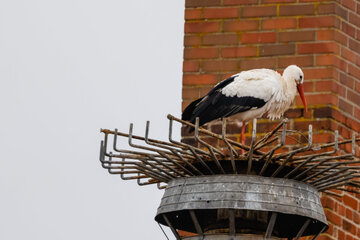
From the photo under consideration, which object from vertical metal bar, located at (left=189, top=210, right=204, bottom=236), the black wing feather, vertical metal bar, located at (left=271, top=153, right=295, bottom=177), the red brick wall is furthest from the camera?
the red brick wall

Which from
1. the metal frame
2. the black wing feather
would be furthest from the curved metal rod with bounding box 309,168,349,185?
the black wing feather

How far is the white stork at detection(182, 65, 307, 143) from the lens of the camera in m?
6.26

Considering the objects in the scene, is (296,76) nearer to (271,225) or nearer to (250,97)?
(250,97)

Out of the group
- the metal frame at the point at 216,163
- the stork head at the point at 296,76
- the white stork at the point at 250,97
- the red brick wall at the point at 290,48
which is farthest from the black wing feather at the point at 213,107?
the metal frame at the point at 216,163

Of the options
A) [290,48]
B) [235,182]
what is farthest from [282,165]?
[290,48]

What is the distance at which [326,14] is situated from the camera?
6543mm

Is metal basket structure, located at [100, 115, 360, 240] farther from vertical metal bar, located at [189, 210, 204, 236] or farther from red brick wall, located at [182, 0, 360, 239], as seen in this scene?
red brick wall, located at [182, 0, 360, 239]

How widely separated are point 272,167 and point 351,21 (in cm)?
252

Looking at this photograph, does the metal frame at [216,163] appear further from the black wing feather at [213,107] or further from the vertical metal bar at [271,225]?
the black wing feather at [213,107]

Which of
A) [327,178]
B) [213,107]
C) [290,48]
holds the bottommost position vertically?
[327,178]

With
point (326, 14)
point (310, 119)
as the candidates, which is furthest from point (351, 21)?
point (310, 119)

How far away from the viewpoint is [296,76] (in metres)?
6.26

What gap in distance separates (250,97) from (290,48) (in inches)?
17.7

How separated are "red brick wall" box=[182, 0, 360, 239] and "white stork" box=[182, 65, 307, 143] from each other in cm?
10
